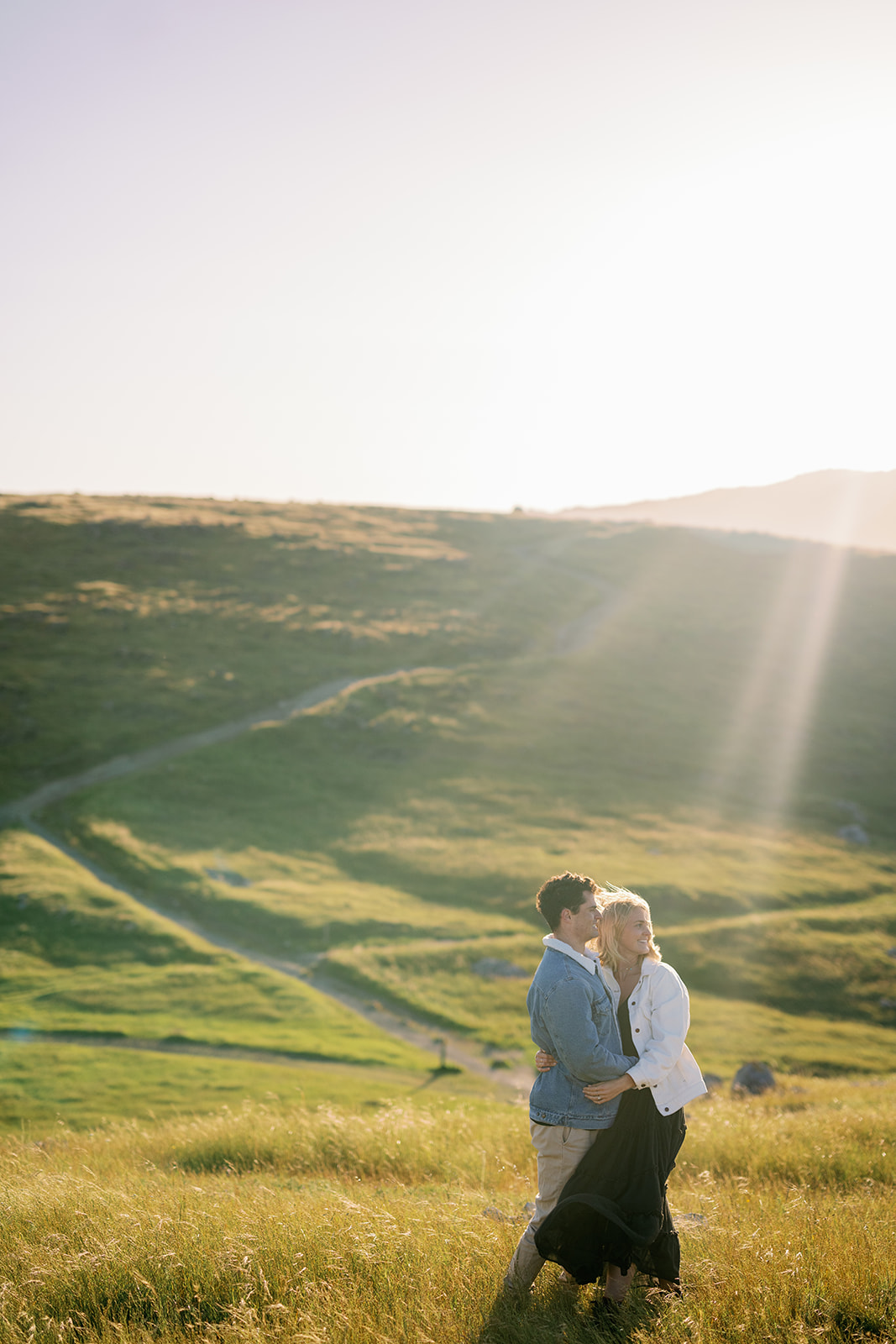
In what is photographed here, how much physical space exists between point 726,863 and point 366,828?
24.5 m

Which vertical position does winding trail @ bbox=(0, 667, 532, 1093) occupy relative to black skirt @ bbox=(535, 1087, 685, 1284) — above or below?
below

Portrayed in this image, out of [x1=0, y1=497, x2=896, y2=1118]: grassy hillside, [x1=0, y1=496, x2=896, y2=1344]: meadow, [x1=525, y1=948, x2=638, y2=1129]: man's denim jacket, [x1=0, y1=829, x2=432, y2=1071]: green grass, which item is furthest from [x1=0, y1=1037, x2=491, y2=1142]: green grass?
[x1=525, y1=948, x2=638, y2=1129]: man's denim jacket

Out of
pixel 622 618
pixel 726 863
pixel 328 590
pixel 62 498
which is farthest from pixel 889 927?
pixel 62 498

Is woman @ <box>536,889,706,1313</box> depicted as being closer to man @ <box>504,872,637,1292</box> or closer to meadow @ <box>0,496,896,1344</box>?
man @ <box>504,872,637,1292</box>

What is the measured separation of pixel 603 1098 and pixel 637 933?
3.66ft

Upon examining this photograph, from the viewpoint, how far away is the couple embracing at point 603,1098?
17.9 feet

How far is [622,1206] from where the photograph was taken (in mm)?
5508

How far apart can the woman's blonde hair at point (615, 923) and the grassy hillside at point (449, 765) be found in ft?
84.1

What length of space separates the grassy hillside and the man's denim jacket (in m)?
25.4

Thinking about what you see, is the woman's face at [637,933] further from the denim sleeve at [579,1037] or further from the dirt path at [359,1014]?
the dirt path at [359,1014]

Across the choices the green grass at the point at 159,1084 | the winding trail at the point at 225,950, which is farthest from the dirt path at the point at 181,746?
the green grass at the point at 159,1084

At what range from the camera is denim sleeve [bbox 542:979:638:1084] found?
17.8 ft

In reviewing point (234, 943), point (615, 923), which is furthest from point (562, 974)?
point (234, 943)

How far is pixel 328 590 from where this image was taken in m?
107
